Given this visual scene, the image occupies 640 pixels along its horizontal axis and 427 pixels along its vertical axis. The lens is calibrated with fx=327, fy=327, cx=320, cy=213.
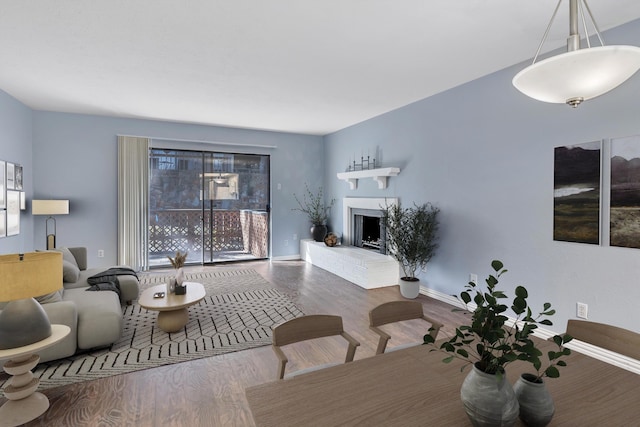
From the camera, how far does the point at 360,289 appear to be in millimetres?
4809

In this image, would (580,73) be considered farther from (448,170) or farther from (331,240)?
(331,240)

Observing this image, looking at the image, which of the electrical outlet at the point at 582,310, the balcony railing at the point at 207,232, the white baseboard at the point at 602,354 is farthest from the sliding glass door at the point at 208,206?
the electrical outlet at the point at 582,310

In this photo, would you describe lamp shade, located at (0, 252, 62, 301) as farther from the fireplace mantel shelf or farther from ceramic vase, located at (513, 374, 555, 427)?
the fireplace mantel shelf

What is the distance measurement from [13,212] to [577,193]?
258 inches

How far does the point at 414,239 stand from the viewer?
13.9 feet

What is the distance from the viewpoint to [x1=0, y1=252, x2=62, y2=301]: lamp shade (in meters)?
1.77

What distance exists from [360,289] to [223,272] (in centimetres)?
250

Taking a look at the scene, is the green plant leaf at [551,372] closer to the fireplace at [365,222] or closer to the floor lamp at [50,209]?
the fireplace at [365,222]

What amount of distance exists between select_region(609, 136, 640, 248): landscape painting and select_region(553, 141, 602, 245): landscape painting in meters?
0.10

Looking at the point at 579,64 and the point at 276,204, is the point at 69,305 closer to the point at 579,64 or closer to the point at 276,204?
the point at 579,64

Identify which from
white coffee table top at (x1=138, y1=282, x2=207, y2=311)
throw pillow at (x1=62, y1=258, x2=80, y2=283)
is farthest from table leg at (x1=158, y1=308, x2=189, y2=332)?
throw pillow at (x1=62, y1=258, x2=80, y2=283)

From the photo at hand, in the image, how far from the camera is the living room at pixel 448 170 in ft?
9.04

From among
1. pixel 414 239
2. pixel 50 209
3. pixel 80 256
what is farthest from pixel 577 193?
pixel 50 209

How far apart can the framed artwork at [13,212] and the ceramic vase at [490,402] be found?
18.3 feet
